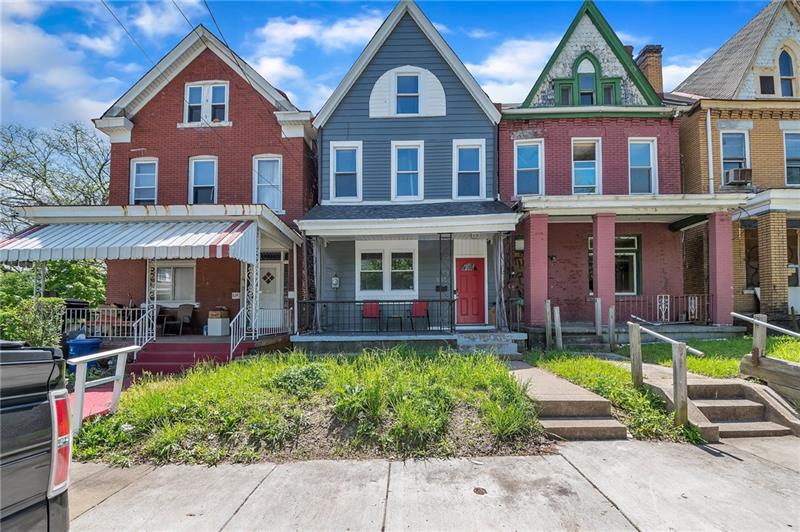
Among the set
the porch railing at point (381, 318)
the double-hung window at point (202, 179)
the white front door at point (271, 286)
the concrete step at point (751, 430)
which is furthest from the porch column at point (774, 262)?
the double-hung window at point (202, 179)

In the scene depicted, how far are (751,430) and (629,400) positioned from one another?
152 cm

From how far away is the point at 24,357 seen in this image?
2.24 m

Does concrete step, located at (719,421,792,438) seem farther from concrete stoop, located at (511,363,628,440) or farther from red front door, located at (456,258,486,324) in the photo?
red front door, located at (456,258,486,324)

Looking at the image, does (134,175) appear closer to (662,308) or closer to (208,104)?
(208,104)

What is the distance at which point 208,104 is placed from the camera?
568 inches

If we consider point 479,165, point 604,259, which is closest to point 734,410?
point 604,259

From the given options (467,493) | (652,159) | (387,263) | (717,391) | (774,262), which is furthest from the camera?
(652,159)

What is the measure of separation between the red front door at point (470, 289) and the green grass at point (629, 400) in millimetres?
5341

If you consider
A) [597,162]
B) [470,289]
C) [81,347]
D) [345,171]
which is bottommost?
[81,347]

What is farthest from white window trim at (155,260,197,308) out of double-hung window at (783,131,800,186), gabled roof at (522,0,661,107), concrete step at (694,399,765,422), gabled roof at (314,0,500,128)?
double-hung window at (783,131,800,186)

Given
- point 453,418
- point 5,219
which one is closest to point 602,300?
point 453,418

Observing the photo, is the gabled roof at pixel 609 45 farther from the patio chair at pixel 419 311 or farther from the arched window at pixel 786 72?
the patio chair at pixel 419 311

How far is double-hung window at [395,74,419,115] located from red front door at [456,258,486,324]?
16.7 ft

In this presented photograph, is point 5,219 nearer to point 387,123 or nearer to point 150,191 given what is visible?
point 150,191
